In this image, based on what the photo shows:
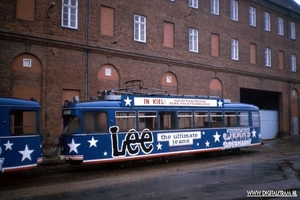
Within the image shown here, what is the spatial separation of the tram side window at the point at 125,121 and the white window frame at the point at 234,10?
18.4m

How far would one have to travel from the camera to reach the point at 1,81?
54.4 ft

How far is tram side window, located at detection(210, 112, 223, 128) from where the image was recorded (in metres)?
17.7

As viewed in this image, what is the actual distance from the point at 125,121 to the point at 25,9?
852 centimetres

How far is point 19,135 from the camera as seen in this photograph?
37.4ft

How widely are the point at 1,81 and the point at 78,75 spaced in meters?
4.22

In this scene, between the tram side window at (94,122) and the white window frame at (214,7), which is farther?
the white window frame at (214,7)

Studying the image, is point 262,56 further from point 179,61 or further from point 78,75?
point 78,75

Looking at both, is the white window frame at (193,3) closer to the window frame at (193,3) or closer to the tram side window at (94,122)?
the window frame at (193,3)

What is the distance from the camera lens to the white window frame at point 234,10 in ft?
96.4

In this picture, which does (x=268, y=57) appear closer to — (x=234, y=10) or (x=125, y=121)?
(x=234, y=10)

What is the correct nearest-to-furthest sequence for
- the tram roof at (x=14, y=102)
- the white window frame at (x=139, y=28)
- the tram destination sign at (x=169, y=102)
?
the tram roof at (x=14, y=102)
the tram destination sign at (x=169, y=102)
the white window frame at (x=139, y=28)

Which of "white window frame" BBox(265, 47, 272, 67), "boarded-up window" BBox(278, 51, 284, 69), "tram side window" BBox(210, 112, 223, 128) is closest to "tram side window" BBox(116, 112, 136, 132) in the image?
"tram side window" BBox(210, 112, 223, 128)

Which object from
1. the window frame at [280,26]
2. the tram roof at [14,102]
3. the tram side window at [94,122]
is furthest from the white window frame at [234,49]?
the tram roof at [14,102]

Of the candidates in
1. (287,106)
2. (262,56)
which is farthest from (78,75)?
(287,106)
